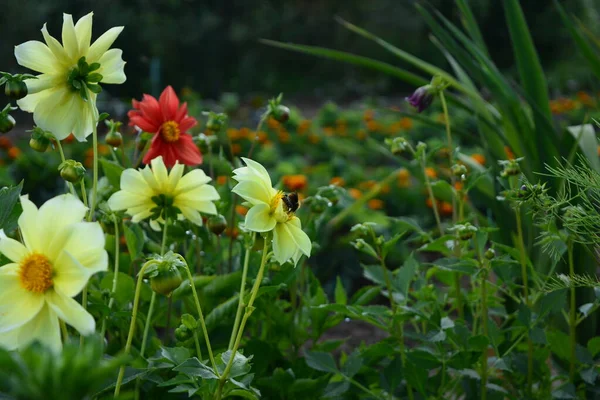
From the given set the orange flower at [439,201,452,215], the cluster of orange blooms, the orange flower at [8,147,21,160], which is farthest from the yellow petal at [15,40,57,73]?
the cluster of orange blooms

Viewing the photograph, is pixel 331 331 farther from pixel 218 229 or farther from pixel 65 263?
pixel 65 263

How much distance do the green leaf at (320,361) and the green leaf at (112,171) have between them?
364 mm

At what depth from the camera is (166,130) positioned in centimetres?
107

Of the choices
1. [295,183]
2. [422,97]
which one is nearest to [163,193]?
[422,97]

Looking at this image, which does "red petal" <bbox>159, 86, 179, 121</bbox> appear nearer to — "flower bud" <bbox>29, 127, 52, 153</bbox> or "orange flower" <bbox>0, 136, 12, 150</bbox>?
"flower bud" <bbox>29, 127, 52, 153</bbox>

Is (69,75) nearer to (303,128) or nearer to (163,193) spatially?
(163,193)

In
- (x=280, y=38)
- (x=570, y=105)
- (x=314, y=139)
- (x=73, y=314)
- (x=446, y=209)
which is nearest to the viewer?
(x=73, y=314)

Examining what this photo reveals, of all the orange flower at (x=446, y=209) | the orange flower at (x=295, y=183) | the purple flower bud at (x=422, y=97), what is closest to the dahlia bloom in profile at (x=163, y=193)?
the purple flower bud at (x=422, y=97)

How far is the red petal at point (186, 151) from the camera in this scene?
3.51ft

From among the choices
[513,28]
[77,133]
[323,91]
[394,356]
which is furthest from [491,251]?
[323,91]

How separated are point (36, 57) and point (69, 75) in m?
0.03

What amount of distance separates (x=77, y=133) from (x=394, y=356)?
0.59 m

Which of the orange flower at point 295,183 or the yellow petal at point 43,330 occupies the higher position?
the yellow petal at point 43,330

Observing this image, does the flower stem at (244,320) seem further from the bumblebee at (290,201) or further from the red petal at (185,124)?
the red petal at (185,124)
